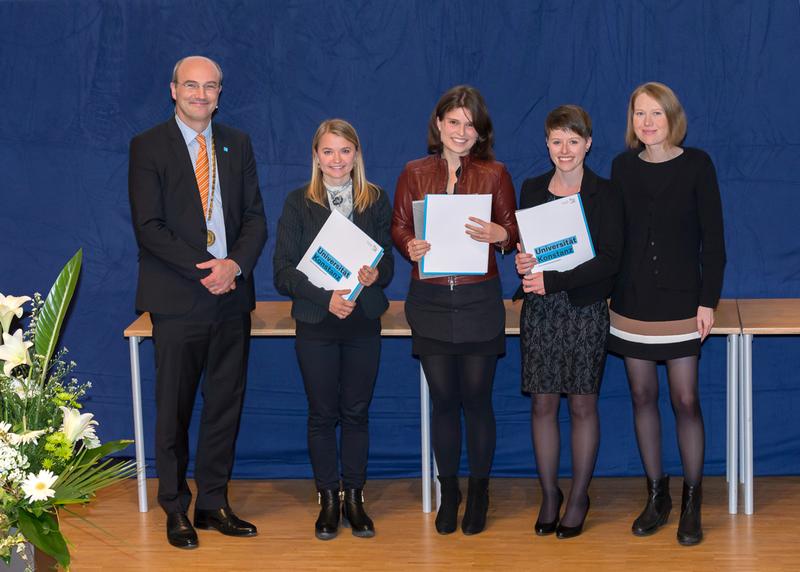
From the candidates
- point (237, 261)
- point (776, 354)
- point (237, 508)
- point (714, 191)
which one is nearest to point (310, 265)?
point (237, 261)

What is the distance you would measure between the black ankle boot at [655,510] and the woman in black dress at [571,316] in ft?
0.75

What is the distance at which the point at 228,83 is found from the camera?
15.8ft

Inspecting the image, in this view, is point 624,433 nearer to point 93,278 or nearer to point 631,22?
point 631,22

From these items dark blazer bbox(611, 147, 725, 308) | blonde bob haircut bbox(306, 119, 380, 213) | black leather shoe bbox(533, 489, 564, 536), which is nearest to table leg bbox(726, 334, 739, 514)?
dark blazer bbox(611, 147, 725, 308)

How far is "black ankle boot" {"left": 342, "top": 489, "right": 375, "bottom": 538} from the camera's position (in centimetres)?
426

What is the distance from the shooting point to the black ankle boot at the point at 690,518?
4.10 metres

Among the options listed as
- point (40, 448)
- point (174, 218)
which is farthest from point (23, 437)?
point (174, 218)

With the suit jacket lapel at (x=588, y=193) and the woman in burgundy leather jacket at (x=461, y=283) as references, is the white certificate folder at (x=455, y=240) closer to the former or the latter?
the woman in burgundy leather jacket at (x=461, y=283)

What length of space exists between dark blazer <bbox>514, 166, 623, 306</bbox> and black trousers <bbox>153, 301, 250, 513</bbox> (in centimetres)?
128

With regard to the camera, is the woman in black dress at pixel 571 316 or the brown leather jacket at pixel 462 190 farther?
the brown leather jacket at pixel 462 190

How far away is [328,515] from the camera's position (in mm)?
4281

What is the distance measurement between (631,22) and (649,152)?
0.88 m

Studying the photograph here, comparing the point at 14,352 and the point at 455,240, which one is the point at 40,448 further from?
the point at 455,240

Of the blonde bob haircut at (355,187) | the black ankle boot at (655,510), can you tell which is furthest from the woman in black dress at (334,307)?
the black ankle boot at (655,510)
